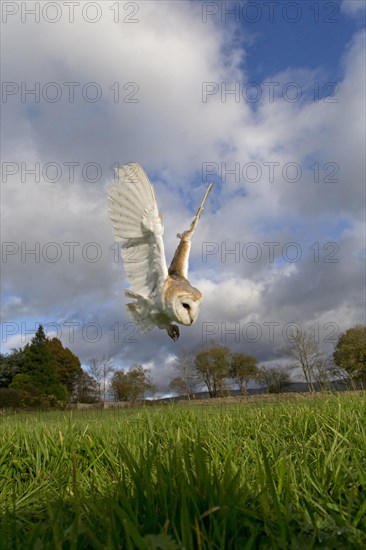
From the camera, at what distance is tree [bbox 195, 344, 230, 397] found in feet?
182

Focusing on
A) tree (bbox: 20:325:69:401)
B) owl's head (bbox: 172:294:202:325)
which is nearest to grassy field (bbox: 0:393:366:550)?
owl's head (bbox: 172:294:202:325)

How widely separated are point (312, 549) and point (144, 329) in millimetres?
6808

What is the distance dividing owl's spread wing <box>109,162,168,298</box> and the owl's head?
116 centimetres

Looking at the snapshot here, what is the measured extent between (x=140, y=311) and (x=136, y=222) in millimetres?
1602

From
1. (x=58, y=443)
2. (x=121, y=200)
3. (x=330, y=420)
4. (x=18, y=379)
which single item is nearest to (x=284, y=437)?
(x=330, y=420)

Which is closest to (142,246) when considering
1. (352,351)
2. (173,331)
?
(173,331)

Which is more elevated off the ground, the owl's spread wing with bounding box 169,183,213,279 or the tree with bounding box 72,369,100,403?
the tree with bounding box 72,369,100,403

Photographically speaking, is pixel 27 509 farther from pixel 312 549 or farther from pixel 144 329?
pixel 144 329

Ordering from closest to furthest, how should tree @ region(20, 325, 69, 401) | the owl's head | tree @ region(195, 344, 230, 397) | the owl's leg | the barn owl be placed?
1. the owl's head
2. the owl's leg
3. the barn owl
4. tree @ region(20, 325, 69, 401)
5. tree @ region(195, 344, 230, 397)

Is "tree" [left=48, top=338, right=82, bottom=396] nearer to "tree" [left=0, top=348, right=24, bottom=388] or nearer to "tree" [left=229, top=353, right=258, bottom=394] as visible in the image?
"tree" [left=0, top=348, right=24, bottom=388]

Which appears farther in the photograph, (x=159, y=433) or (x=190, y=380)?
(x=190, y=380)

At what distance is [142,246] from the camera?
341 inches

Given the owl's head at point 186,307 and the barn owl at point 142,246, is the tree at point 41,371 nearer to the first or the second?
the barn owl at point 142,246

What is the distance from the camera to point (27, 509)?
3.04 meters
